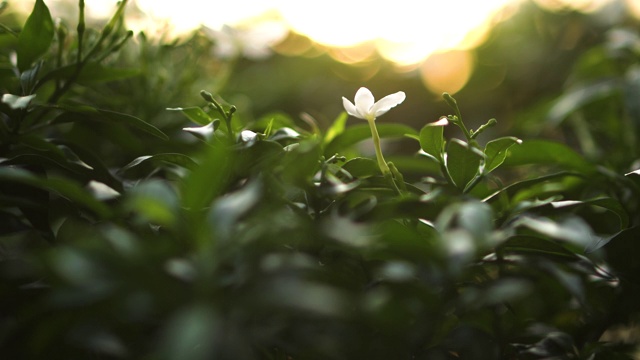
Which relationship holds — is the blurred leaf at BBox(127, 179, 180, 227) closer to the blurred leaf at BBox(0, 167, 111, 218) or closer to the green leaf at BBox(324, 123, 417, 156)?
the blurred leaf at BBox(0, 167, 111, 218)

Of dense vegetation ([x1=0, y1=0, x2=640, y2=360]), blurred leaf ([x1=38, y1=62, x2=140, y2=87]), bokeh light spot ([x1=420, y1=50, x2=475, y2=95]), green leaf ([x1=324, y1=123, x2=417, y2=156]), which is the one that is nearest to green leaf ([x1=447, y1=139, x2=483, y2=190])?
dense vegetation ([x1=0, y1=0, x2=640, y2=360])

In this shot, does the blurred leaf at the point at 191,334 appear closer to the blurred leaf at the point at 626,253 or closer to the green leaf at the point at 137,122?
the green leaf at the point at 137,122

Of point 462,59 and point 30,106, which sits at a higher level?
point 30,106

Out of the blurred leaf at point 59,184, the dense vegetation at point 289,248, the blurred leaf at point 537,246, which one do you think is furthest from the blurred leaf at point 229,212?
the blurred leaf at point 537,246

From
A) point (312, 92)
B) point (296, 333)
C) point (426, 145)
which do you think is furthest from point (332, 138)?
point (312, 92)

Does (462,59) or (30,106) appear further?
(462,59)

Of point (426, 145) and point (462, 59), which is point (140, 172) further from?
point (462, 59)

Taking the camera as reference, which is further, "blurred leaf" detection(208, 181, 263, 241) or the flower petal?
the flower petal
